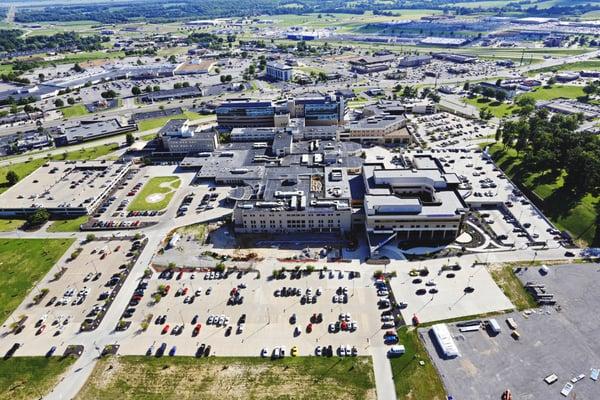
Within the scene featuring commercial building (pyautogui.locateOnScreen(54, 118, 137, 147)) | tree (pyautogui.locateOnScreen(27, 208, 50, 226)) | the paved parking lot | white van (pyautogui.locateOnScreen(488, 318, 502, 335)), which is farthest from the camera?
commercial building (pyautogui.locateOnScreen(54, 118, 137, 147))

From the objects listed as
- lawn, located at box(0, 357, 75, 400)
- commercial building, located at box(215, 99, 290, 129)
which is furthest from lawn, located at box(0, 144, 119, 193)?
lawn, located at box(0, 357, 75, 400)

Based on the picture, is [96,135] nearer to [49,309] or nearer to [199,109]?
[199,109]

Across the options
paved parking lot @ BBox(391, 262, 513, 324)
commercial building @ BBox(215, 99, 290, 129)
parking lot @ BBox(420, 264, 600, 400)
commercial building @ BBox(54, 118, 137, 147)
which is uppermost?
commercial building @ BBox(215, 99, 290, 129)

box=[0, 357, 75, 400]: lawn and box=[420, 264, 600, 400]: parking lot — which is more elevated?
box=[420, 264, 600, 400]: parking lot

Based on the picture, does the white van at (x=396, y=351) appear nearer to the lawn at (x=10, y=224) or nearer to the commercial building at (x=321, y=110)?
the lawn at (x=10, y=224)

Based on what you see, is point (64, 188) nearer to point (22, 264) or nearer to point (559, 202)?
point (22, 264)

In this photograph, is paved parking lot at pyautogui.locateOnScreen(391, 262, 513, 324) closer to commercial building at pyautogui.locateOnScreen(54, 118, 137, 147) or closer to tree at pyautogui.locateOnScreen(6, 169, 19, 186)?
tree at pyautogui.locateOnScreen(6, 169, 19, 186)
